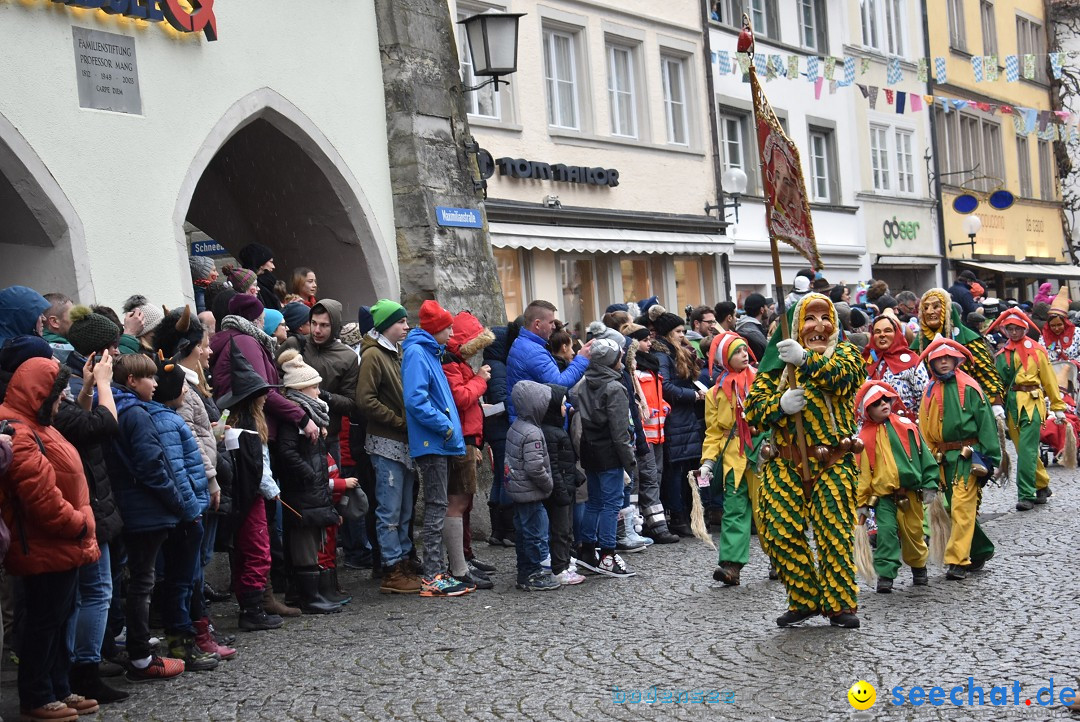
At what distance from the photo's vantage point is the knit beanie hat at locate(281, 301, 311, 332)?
9.91m

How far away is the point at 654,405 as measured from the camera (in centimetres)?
1160

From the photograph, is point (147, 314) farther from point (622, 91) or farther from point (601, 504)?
point (622, 91)

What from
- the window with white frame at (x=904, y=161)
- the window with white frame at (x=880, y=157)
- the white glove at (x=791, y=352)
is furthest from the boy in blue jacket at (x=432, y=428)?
the window with white frame at (x=904, y=161)

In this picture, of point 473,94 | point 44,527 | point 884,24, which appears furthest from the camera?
point 884,24

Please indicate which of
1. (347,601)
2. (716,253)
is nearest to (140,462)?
(347,601)

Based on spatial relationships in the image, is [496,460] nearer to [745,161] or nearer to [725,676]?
[725,676]

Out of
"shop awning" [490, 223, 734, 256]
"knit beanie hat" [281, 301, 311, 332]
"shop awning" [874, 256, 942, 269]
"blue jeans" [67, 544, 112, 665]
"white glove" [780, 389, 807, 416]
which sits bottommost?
"blue jeans" [67, 544, 112, 665]

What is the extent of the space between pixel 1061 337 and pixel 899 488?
749 cm

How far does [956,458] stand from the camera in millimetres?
9484

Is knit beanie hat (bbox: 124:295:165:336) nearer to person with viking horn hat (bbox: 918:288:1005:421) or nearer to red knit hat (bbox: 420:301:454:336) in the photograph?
red knit hat (bbox: 420:301:454:336)

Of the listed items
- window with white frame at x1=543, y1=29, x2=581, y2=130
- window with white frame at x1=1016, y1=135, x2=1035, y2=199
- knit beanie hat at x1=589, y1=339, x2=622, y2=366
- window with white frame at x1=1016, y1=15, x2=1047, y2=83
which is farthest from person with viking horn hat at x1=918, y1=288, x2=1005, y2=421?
window with white frame at x1=1016, y1=15, x2=1047, y2=83


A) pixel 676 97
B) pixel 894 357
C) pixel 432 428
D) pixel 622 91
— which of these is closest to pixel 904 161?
pixel 676 97

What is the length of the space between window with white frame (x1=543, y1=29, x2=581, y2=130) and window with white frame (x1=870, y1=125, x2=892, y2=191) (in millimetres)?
10130

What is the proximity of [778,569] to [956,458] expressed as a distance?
7.99ft
